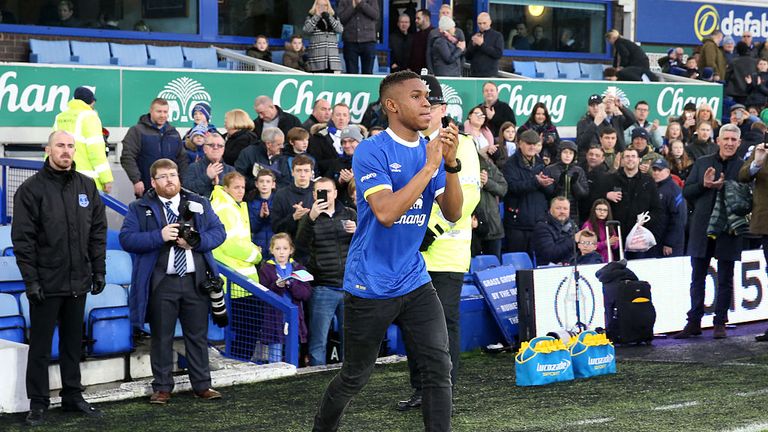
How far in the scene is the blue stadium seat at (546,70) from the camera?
72.8 ft

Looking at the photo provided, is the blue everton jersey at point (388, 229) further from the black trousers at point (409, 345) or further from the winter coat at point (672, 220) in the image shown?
the winter coat at point (672, 220)

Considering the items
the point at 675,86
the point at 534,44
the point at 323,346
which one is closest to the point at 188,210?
the point at 323,346

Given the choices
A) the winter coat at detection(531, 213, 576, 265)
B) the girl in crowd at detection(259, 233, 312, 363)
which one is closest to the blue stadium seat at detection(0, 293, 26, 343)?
the girl in crowd at detection(259, 233, 312, 363)

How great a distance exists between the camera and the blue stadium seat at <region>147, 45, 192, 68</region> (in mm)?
16969

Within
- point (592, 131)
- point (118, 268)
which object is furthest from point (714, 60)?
point (118, 268)

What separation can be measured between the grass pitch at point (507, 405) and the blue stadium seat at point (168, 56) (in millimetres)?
7771

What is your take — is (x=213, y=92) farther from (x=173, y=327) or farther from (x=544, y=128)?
A: (x=173, y=327)

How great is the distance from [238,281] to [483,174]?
115 inches

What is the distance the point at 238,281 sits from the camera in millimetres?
10320

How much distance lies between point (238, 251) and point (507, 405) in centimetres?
303

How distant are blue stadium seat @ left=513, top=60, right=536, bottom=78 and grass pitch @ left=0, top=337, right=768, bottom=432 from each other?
11964 mm

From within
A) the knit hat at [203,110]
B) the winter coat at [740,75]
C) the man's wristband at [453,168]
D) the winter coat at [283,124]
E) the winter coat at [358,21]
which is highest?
the winter coat at [358,21]

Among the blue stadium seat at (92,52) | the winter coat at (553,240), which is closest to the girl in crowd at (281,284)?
the winter coat at (553,240)

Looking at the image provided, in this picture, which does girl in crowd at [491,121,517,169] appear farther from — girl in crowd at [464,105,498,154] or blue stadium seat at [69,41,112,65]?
blue stadium seat at [69,41,112,65]
